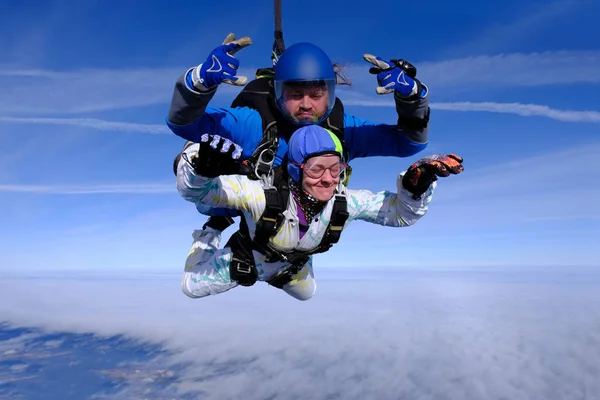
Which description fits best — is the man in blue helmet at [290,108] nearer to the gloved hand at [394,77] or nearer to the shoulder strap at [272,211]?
the gloved hand at [394,77]

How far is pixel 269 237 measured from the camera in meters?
4.07

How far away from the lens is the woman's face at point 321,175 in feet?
12.2

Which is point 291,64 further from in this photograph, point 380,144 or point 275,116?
point 380,144

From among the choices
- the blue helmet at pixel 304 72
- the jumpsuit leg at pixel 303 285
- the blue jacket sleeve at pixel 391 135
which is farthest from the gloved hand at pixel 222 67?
the jumpsuit leg at pixel 303 285

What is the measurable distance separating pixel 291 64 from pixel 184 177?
1271mm

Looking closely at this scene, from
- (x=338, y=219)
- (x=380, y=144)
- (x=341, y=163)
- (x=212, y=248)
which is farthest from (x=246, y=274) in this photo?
(x=380, y=144)

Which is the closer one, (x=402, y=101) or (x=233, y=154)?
(x=233, y=154)

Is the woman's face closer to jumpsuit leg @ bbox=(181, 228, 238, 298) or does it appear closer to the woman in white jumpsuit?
the woman in white jumpsuit

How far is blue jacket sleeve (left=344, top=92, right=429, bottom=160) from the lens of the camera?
3912 mm

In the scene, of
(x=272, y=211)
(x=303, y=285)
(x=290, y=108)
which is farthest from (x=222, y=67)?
(x=303, y=285)

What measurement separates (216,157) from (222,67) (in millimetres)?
629

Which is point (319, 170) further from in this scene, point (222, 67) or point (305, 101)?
point (222, 67)

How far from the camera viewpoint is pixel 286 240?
13.5 ft

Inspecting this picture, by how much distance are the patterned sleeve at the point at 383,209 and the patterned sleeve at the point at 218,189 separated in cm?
93
